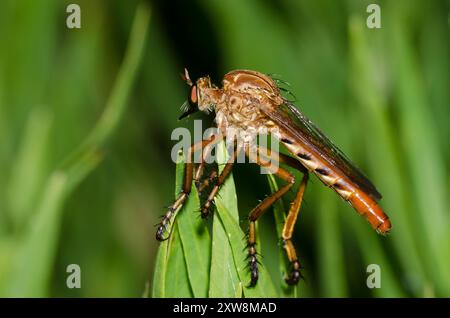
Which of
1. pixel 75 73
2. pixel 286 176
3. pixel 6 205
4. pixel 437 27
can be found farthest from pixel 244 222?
pixel 437 27

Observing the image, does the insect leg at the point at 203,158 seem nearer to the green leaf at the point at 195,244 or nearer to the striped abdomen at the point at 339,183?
A: the striped abdomen at the point at 339,183

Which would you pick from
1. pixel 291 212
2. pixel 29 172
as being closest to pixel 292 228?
pixel 291 212

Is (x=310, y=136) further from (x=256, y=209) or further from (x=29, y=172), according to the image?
(x=29, y=172)

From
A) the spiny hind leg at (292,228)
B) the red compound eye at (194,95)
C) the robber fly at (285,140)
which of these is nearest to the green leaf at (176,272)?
the robber fly at (285,140)

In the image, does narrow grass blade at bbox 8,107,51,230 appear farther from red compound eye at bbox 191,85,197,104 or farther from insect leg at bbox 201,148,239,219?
insect leg at bbox 201,148,239,219

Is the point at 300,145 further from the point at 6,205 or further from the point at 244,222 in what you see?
the point at 6,205

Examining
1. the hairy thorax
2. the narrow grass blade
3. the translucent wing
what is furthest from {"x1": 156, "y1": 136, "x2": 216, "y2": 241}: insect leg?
the narrow grass blade
